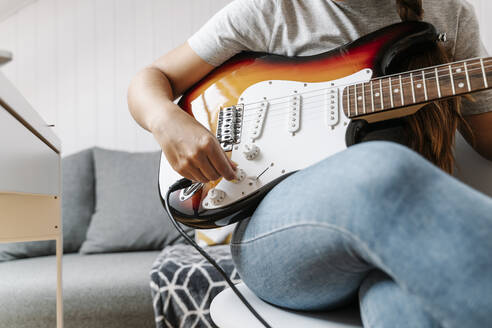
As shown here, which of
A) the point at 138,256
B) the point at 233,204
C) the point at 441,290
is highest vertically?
the point at 441,290

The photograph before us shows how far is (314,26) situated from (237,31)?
0.15 m

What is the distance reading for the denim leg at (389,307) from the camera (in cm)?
32

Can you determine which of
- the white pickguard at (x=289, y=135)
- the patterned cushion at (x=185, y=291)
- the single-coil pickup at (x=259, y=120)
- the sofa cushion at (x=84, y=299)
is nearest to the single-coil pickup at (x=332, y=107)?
the white pickguard at (x=289, y=135)

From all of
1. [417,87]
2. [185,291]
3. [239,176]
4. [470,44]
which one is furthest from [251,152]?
[185,291]

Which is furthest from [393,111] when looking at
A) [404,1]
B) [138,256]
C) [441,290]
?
[138,256]

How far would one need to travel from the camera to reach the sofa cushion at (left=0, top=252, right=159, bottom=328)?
1.15 metres

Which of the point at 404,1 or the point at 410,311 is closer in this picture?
the point at 410,311

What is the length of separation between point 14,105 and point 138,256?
40.3 inches

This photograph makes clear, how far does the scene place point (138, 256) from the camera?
1488mm

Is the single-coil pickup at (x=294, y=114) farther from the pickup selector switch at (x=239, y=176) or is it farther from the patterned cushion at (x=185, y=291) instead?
the patterned cushion at (x=185, y=291)

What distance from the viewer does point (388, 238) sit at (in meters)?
0.31

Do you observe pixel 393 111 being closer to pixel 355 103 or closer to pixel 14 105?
pixel 355 103

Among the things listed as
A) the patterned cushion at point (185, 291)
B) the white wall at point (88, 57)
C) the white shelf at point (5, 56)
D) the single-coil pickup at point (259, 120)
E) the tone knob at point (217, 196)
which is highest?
the white shelf at point (5, 56)

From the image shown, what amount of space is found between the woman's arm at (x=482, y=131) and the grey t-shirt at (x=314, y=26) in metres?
0.01
